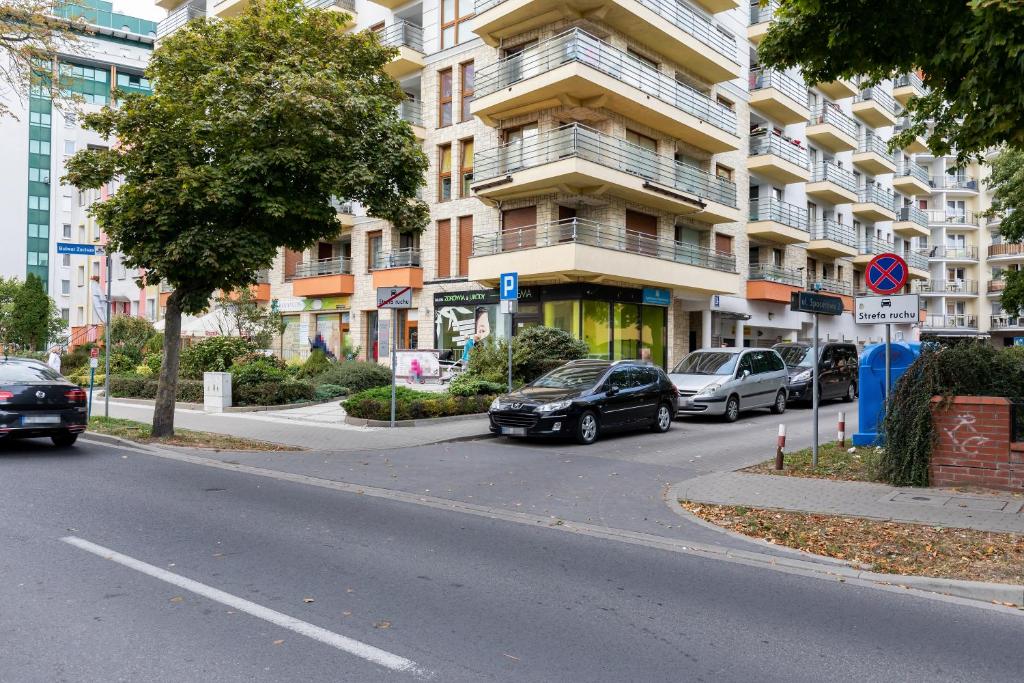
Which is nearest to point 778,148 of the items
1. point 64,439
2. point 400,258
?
point 400,258

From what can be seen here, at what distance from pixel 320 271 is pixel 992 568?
32.5 meters

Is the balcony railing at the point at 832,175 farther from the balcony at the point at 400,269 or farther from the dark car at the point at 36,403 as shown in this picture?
the dark car at the point at 36,403

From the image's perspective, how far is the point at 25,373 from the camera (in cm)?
1179

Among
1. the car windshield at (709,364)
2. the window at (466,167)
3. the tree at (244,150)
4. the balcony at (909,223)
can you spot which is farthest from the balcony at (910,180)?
the tree at (244,150)

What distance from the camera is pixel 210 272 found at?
39.9 ft

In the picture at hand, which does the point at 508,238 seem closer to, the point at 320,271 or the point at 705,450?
the point at 320,271

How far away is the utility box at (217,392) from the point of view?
62.8 ft

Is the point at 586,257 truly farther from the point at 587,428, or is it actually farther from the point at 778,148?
the point at 778,148

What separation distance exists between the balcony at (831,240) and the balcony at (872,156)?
14.9ft

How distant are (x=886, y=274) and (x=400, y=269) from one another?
74.0 ft

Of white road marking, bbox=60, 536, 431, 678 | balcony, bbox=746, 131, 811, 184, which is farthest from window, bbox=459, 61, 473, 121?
white road marking, bbox=60, 536, 431, 678

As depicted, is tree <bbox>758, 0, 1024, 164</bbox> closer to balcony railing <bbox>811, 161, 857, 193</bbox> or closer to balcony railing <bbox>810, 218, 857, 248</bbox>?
balcony railing <bbox>810, 218, 857, 248</bbox>

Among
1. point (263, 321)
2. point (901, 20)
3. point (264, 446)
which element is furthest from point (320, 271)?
point (901, 20)

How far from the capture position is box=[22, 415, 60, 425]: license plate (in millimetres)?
11255
